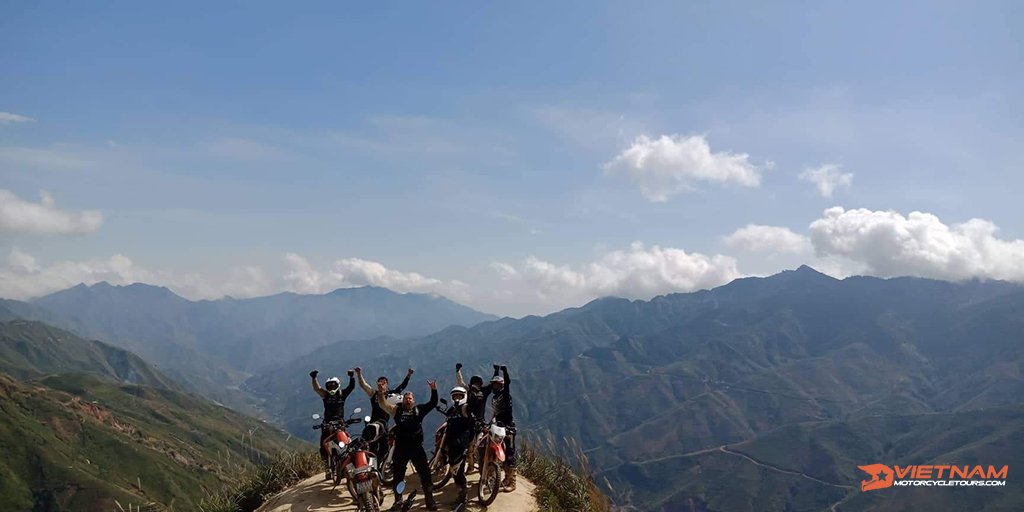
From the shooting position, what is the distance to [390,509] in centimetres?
1383

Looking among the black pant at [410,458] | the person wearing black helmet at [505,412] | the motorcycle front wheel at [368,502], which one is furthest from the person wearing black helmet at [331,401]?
the person wearing black helmet at [505,412]

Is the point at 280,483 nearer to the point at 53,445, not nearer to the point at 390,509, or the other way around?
the point at 390,509

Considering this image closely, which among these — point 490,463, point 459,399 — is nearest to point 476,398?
point 459,399

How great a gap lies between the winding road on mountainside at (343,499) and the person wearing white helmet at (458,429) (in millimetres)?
846

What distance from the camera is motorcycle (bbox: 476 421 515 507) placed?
1395cm

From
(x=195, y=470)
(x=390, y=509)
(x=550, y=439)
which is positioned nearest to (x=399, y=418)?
(x=390, y=509)

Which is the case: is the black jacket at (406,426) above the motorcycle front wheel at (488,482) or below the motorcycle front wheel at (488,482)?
above

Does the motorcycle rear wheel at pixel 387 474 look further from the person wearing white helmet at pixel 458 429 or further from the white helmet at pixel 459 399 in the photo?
the white helmet at pixel 459 399

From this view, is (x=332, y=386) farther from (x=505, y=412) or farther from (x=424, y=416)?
(x=505, y=412)

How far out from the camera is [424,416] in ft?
48.1

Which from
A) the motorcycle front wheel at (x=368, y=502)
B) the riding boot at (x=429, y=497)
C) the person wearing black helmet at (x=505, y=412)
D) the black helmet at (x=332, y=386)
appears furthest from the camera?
the black helmet at (x=332, y=386)

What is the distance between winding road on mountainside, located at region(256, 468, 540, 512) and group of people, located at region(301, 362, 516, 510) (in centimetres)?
46

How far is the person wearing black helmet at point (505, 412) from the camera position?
14.9 m

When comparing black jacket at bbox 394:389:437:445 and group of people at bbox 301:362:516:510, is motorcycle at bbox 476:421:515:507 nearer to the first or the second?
group of people at bbox 301:362:516:510
